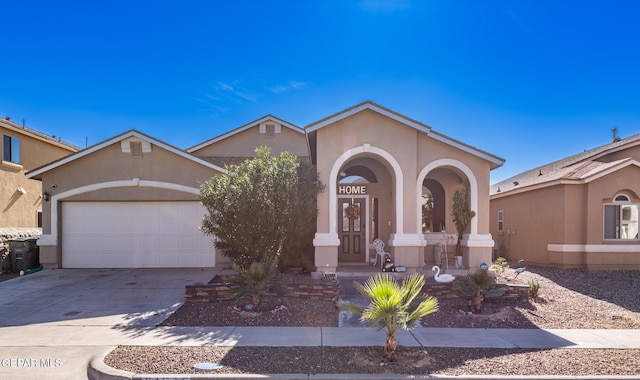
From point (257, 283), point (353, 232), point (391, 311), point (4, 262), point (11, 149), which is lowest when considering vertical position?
point (4, 262)

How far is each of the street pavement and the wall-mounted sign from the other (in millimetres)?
4632

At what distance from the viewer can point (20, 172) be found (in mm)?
16344

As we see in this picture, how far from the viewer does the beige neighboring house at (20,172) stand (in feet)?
50.7

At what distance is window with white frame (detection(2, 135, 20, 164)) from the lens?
612 inches

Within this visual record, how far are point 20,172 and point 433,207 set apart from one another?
17.9 metres

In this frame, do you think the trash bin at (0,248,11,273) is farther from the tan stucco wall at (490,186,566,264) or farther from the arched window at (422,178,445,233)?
the tan stucco wall at (490,186,566,264)

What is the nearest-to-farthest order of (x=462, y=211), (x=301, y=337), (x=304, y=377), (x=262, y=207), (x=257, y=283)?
1. (x=304, y=377)
2. (x=301, y=337)
3. (x=257, y=283)
4. (x=262, y=207)
5. (x=462, y=211)

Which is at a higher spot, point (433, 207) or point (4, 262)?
point (433, 207)

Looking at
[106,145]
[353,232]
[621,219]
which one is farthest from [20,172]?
[621,219]

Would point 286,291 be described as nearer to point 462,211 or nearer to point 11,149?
point 462,211

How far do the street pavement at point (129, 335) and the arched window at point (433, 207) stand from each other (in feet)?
18.1

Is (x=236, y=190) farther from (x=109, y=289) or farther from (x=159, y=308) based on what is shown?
(x=109, y=289)

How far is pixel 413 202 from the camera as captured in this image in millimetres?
10617

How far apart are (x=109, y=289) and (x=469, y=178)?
1069cm
